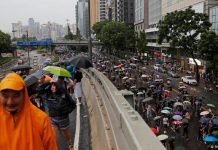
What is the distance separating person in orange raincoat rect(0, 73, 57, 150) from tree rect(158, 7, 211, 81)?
40350 millimetres

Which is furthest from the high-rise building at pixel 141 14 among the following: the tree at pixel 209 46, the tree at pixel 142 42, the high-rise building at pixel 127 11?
the tree at pixel 209 46

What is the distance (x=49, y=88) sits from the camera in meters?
7.63

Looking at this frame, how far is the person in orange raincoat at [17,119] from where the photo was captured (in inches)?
136

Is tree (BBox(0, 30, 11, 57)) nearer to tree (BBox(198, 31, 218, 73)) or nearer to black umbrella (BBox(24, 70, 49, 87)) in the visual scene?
tree (BBox(198, 31, 218, 73))

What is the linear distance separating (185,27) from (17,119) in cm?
4143

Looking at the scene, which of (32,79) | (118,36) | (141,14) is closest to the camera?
(32,79)

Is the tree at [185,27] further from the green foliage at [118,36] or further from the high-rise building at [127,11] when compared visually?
the high-rise building at [127,11]

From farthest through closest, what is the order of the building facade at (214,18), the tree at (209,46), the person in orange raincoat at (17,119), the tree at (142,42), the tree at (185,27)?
the tree at (142,42) → the building facade at (214,18) → the tree at (185,27) → the tree at (209,46) → the person in orange raincoat at (17,119)

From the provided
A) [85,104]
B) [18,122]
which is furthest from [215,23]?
[18,122]

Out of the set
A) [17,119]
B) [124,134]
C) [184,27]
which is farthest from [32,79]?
[184,27]

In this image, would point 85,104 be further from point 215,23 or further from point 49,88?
point 215,23

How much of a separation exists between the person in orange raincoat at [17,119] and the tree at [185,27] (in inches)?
1589

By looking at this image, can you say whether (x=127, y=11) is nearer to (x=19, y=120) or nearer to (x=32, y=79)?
(x=32, y=79)

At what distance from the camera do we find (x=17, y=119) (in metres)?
3.49
